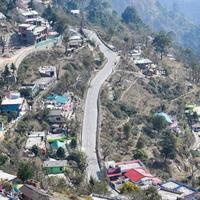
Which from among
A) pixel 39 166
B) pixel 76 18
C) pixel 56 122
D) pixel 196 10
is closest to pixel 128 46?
pixel 76 18

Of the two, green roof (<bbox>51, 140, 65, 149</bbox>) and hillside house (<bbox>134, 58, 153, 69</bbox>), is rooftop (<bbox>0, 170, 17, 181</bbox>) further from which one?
hillside house (<bbox>134, 58, 153, 69</bbox>)

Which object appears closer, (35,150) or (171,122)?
(35,150)

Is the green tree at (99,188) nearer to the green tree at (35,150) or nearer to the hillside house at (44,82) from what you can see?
the green tree at (35,150)

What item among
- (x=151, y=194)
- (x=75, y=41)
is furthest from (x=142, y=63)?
(x=151, y=194)

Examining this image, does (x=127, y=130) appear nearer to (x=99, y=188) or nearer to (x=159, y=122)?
(x=159, y=122)

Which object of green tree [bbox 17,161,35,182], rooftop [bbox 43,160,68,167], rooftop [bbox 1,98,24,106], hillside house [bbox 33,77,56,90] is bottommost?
rooftop [bbox 43,160,68,167]

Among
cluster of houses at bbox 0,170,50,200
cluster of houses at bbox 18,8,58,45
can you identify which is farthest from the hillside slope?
cluster of houses at bbox 0,170,50,200

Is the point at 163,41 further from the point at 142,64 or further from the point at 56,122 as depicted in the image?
the point at 56,122

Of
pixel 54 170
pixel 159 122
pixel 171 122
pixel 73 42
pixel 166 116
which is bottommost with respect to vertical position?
pixel 171 122
